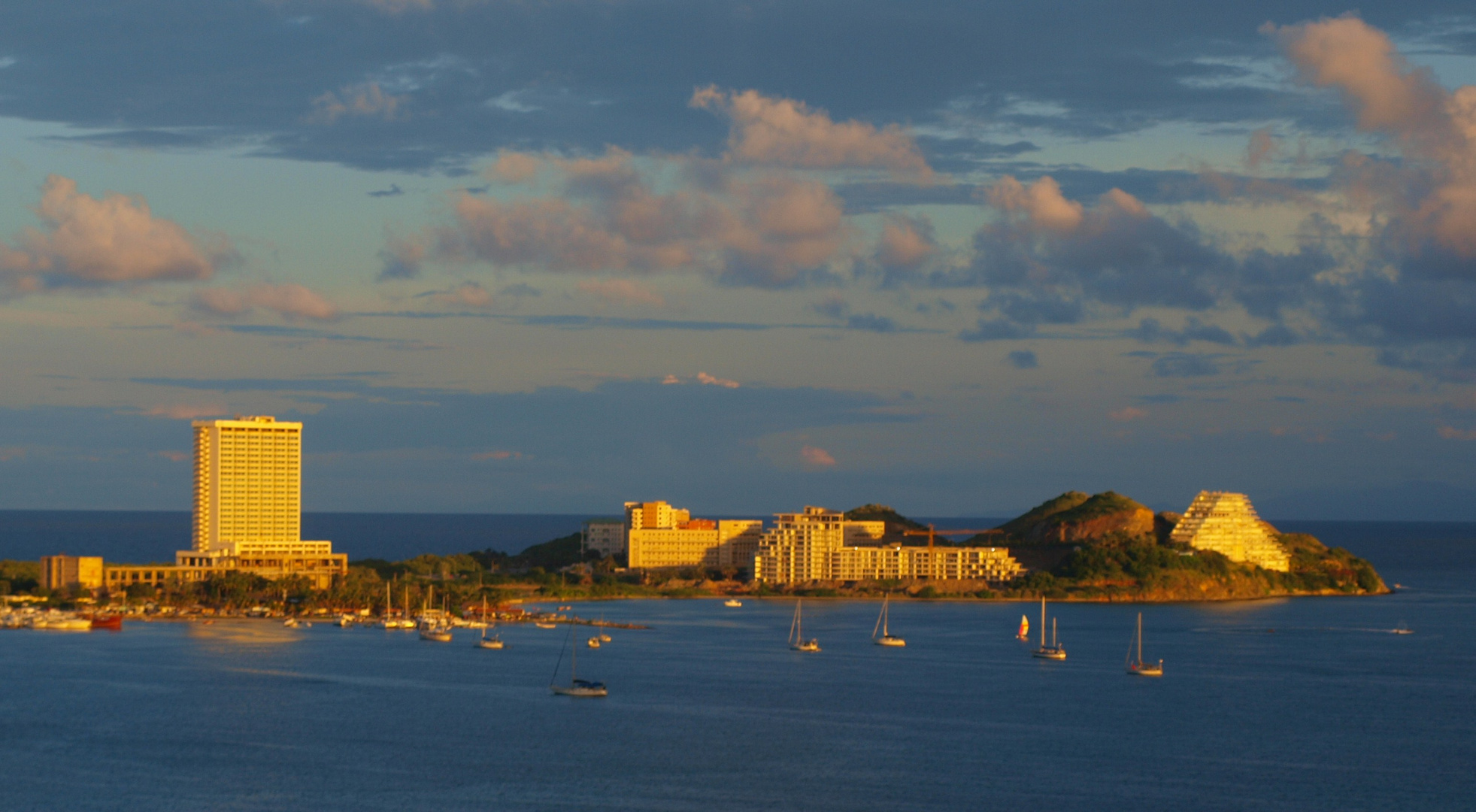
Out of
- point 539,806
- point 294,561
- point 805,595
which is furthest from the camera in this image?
point 805,595

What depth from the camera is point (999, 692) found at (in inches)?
3145

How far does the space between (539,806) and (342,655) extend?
41.7m

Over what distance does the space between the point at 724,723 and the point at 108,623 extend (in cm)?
5559

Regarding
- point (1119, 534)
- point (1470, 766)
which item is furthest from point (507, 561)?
point (1470, 766)

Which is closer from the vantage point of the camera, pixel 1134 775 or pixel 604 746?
pixel 1134 775

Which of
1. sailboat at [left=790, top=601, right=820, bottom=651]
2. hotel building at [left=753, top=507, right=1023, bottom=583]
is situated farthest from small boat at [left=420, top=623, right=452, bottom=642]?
hotel building at [left=753, top=507, right=1023, bottom=583]

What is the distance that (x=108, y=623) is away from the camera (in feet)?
354

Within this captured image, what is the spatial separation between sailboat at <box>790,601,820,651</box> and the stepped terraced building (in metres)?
58.3

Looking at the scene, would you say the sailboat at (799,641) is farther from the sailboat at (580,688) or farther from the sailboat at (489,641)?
the sailboat at (580,688)

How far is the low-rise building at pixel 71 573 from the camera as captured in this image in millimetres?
124062

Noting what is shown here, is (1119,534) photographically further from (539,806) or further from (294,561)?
(539,806)

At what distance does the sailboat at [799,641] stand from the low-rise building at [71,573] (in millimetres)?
51910

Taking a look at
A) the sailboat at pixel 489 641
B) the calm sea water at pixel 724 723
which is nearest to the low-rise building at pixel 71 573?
the calm sea water at pixel 724 723

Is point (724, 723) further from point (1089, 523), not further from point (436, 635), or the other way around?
point (1089, 523)
